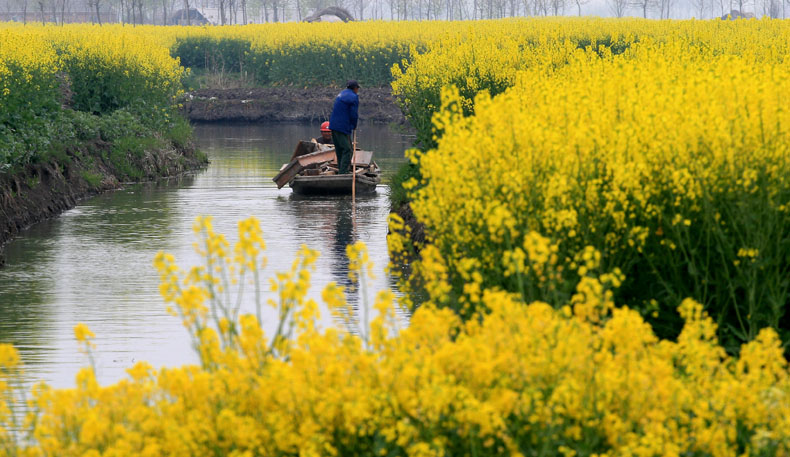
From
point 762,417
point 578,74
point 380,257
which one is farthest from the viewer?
point 380,257

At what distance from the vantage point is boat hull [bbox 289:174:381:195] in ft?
74.9

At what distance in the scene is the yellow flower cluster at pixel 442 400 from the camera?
5078 mm

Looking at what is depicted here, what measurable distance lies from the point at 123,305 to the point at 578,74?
532 cm

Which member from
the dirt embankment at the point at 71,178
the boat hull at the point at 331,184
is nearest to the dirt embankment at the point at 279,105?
the dirt embankment at the point at 71,178

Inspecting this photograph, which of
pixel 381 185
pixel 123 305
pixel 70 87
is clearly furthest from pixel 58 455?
pixel 70 87

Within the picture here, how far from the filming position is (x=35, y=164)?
67.2ft

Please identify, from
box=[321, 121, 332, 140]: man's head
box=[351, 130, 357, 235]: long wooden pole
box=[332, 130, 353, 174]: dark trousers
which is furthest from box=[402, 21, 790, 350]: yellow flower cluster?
box=[321, 121, 332, 140]: man's head

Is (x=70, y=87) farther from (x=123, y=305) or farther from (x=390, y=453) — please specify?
(x=390, y=453)

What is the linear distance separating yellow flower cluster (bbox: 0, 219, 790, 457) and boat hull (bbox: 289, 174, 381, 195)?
17270 mm

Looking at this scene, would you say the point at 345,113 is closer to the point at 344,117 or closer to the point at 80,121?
the point at 344,117

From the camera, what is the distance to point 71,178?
2239 cm

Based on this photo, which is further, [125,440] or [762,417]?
[762,417]

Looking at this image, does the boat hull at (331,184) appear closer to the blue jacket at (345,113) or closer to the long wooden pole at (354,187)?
the long wooden pole at (354,187)

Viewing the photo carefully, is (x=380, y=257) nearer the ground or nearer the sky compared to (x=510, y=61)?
nearer the ground
